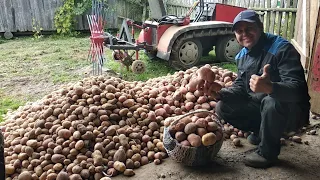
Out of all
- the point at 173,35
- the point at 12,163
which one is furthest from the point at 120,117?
the point at 173,35

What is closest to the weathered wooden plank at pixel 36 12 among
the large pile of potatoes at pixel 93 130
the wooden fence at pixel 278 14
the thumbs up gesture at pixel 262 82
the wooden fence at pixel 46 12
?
the wooden fence at pixel 46 12

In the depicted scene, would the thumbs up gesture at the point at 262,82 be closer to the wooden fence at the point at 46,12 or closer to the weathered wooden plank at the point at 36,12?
the wooden fence at the point at 46,12

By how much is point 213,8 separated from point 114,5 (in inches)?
231

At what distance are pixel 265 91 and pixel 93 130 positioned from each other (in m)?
1.72

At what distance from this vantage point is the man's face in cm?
273

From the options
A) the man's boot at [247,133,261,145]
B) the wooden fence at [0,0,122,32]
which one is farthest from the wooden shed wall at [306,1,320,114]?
the wooden fence at [0,0,122,32]

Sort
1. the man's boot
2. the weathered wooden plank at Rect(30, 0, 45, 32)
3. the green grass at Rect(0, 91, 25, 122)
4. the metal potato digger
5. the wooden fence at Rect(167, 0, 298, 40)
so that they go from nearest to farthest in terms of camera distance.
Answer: the man's boot
the green grass at Rect(0, 91, 25, 122)
the metal potato digger
the wooden fence at Rect(167, 0, 298, 40)
the weathered wooden plank at Rect(30, 0, 45, 32)

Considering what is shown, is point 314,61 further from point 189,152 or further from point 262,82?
point 189,152

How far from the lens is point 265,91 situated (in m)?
2.40

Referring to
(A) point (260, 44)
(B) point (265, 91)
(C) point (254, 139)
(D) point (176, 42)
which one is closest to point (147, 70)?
(D) point (176, 42)

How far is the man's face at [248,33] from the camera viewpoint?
273cm

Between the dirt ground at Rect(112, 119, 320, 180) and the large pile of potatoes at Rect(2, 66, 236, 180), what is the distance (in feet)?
0.57

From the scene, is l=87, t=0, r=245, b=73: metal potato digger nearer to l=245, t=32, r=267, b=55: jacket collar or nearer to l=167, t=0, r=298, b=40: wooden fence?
l=167, t=0, r=298, b=40: wooden fence

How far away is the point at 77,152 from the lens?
3076mm
